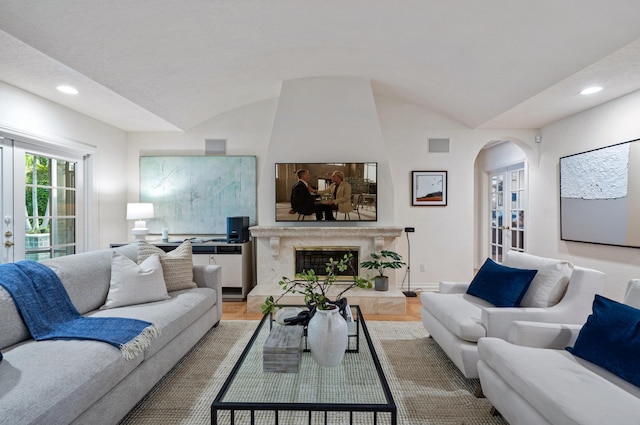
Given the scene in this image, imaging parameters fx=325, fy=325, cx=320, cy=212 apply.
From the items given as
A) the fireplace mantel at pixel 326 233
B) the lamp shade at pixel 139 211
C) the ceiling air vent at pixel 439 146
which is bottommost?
the fireplace mantel at pixel 326 233

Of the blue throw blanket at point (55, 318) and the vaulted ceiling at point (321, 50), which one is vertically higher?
the vaulted ceiling at point (321, 50)

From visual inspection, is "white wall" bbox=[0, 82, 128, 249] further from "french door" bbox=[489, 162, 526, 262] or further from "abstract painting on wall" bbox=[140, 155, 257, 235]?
"french door" bbox=[489, 162, 526, 262]

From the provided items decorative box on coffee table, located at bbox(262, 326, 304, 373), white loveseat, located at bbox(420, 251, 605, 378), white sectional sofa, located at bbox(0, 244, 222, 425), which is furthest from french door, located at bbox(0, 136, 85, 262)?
white loveseat, located at bbox(420, 251, 605, 378)

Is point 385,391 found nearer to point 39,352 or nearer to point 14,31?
point 39,352

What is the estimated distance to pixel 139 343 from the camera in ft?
6.09

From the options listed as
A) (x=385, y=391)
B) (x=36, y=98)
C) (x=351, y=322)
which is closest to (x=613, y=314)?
(x=385, y=391)

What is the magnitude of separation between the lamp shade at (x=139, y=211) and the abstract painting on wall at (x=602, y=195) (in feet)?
17.5

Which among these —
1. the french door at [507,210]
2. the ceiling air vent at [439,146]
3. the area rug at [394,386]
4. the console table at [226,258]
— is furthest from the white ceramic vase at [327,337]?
the french door at [507,210]

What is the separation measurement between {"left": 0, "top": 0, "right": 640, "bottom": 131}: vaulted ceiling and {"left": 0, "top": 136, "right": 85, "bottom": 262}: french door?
0.66m

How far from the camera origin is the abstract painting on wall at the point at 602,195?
120 inches

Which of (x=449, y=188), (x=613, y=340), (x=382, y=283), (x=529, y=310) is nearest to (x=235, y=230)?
(x=382, y=283)

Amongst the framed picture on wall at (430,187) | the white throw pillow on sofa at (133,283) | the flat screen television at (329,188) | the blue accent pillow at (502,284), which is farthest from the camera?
the framed picture on wall at (430,187)

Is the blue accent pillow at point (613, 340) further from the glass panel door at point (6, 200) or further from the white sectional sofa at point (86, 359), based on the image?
the glass panel door at point (6, 200)

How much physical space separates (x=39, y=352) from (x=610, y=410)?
2.50 meters
